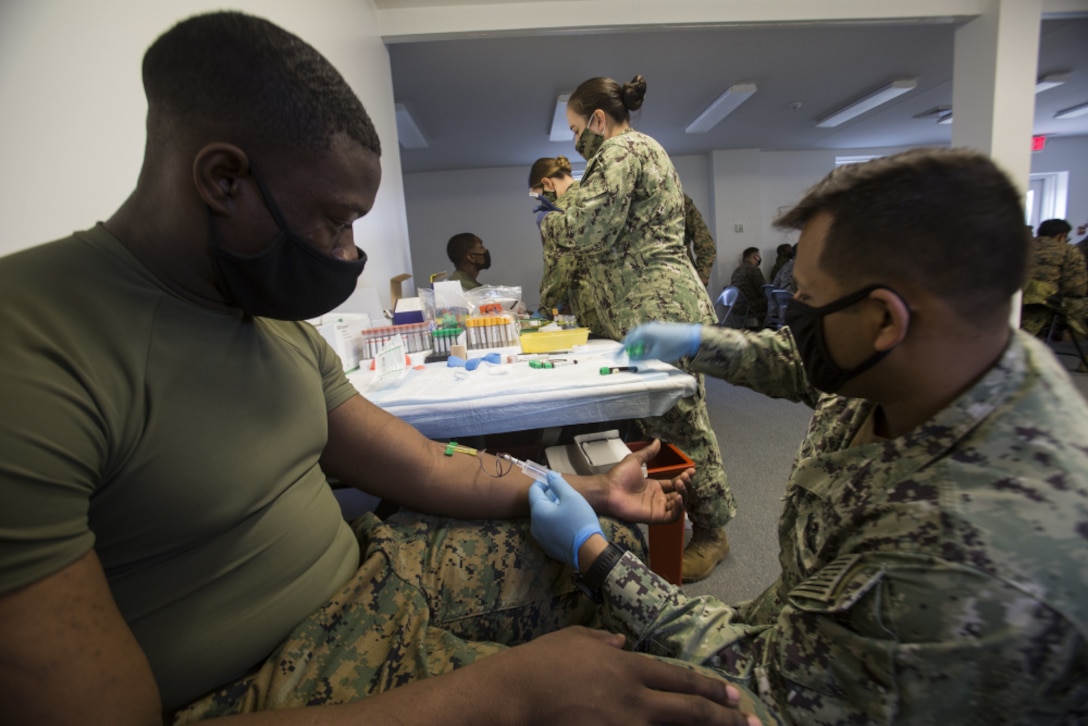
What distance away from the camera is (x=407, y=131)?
544 centimetres

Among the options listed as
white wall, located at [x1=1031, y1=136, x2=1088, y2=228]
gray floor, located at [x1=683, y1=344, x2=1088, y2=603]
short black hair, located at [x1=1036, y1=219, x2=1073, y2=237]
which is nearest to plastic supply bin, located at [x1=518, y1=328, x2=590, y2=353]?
gray floor, located at [x1=683, y1=344, x2=1088, y2=603]

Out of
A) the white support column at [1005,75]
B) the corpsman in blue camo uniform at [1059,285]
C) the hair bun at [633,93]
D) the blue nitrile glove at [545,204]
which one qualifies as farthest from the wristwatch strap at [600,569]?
the corpsman in blue camo uniform at [1059,285]

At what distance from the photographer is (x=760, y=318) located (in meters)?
6.96

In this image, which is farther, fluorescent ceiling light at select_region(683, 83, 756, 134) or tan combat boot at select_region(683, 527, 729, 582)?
fluorescent ceiling light at select_region(683, 83, 756, 134)

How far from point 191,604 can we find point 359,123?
2.10 feet

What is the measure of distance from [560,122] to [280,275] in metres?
5.48

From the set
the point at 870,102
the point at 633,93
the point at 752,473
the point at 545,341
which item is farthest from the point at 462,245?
the point at 870,102

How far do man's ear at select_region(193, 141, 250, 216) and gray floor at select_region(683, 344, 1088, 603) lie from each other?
4.16 feet

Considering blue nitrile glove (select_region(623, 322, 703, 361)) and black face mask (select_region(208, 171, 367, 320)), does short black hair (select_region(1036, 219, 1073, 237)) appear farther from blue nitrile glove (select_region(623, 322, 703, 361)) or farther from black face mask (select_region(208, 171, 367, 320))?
black face mask (select_region(208, 171, 367, 320))

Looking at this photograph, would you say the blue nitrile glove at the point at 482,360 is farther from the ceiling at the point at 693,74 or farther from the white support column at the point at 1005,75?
the white support column at the point at 1005,75

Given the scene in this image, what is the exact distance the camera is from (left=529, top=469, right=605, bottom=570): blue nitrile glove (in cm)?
83

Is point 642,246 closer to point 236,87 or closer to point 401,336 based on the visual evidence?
point 401,336

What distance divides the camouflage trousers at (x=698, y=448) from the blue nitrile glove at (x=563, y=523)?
851mm

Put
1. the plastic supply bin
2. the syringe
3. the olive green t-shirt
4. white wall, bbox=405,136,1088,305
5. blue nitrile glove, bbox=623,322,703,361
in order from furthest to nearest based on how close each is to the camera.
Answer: white wall, bbox=405,136,1088,305 → the plastic supply bin → blue nitrile glove, bbox=623,322,703,361 → the syringe → the olive green t-shirt
